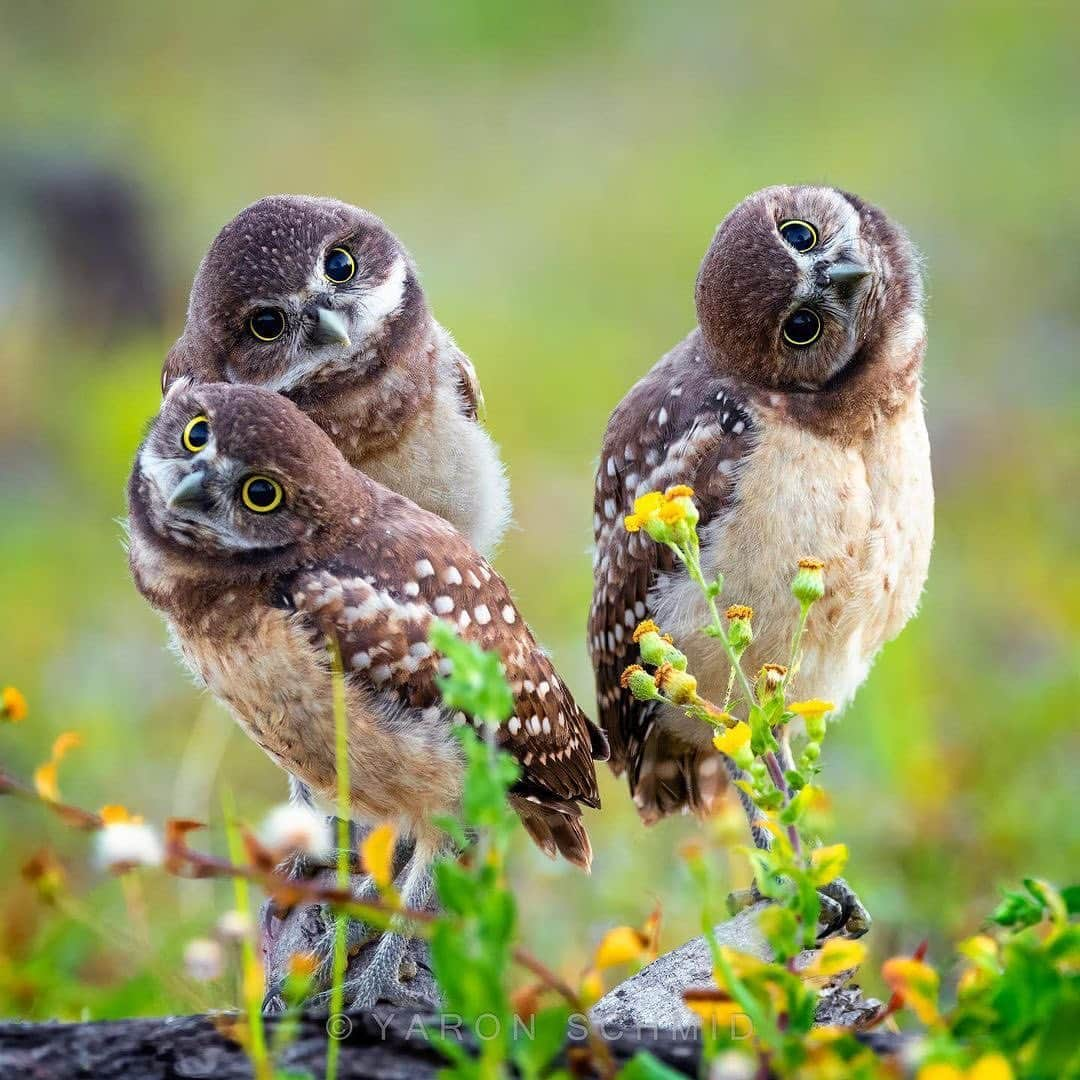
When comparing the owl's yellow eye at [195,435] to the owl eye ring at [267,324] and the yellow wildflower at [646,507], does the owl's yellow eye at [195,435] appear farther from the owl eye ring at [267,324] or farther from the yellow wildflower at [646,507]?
the yellow wildflower at [646,507]

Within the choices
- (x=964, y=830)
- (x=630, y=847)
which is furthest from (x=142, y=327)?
(x=964, y=830)

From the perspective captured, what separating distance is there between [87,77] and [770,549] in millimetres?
16059

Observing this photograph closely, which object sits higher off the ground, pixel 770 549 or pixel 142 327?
pixel 142 327

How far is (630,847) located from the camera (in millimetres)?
5227

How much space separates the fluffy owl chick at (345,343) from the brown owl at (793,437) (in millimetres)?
425

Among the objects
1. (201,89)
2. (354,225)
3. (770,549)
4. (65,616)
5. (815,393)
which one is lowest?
(770,549)

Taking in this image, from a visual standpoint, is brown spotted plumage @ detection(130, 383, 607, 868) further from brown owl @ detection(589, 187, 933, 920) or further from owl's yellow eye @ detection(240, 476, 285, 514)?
brown owl @ detection(589, 187, 933, 920)

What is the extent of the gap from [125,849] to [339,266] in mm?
1954

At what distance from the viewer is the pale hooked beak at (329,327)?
3.27 meters

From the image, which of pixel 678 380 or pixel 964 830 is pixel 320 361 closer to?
pixel 678 380

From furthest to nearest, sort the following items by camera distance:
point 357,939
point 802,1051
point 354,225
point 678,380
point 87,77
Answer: point 87,77
point 678,380
point 354,225
point 357,939
point 802,1051

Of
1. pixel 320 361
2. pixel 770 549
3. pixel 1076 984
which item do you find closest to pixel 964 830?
pixel 770 549

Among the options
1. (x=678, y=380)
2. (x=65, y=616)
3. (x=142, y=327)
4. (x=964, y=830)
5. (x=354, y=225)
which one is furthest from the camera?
(x=142, y=327)

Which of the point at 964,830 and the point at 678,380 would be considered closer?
the point at 678,380
